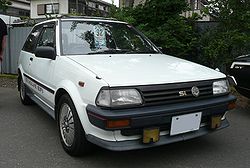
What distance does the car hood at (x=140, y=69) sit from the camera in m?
3.05

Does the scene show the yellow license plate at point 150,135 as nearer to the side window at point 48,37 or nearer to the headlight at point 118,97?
the headlight at point 118,97

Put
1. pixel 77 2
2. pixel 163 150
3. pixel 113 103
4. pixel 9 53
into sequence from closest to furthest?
pixel 113 103 < pixel 163 150 < pixel 9 53 < pixel 77 2

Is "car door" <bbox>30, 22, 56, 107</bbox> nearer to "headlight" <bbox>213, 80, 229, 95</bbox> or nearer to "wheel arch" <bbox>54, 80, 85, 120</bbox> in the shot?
"wheel arch" <bbox>54, 80, 85, 120</bbox>

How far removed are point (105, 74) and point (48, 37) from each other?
6.15 ft

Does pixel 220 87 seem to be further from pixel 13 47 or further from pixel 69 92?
pixel 13 47

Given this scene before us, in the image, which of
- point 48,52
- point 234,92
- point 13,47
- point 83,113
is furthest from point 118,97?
point 13,47

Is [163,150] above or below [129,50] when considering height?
below

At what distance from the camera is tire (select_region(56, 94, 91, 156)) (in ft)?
10.8

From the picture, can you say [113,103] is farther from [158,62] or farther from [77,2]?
[77,2]

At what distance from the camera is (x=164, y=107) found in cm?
304

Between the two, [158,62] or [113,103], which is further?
[158,62]

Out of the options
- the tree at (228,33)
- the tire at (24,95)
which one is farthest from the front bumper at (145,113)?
the tree at (228,33)

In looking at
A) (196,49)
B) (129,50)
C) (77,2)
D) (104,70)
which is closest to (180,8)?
(196,49)

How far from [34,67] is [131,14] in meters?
4.25
